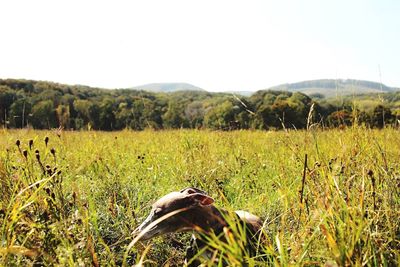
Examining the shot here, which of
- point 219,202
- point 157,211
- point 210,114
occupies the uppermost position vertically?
point 157,211

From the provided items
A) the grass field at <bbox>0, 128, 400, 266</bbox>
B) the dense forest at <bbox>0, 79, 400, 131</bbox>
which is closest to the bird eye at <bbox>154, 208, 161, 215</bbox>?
the grass field at <bbox>0, 128, 400, 266</bbox>

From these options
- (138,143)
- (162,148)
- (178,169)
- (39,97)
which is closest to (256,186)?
(178,169)

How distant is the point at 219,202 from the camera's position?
10.6ft

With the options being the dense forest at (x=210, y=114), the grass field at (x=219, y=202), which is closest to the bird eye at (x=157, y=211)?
the grass field at (x=219, y=202)

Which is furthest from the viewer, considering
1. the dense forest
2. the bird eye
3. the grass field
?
the dense forest

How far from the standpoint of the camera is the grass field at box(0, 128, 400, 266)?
163cm

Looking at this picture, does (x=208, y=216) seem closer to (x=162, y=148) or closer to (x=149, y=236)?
(x=149, y=236)

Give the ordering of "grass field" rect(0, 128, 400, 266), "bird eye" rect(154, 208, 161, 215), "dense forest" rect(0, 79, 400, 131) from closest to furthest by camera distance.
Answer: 1. "grass field" rect(0, 128, 400, 266)
2. "bird eye" rect(154, 208, 161, 215)
3. "dense forest" rect(0, 79, 400, 131)

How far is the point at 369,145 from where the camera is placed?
2.83 m

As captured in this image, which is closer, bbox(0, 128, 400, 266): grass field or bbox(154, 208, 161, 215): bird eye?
bbox(0, 128, 400, 266): grass field

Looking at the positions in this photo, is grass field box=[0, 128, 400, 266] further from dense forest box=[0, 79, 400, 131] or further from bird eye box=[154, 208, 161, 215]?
dense forest box=[0, 79, 400, 131]

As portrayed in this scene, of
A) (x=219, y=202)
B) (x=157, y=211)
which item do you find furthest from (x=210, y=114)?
(x=157, y=211)

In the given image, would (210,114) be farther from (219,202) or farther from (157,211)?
(157,211)

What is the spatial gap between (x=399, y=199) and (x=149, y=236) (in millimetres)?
1451
